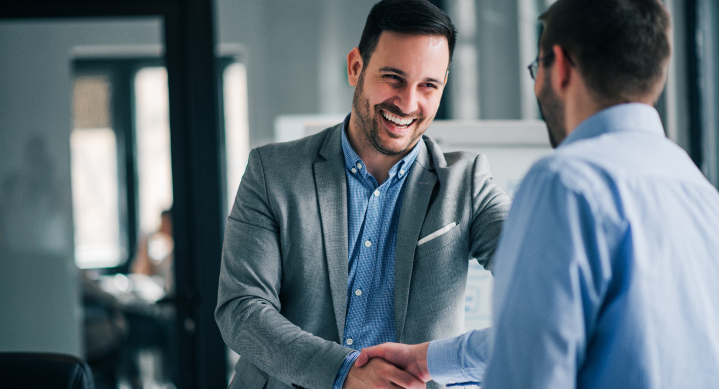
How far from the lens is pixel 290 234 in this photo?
1.35 meters

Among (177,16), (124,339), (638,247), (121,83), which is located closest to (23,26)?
(121,83)

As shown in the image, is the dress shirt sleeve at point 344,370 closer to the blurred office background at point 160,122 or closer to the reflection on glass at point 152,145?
the blurred office background at point 160,122

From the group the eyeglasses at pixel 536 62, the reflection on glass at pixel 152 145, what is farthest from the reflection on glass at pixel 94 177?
the eyeglasses at pixel 536 62

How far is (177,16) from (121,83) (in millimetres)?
541

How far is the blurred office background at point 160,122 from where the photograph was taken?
270 centimetres

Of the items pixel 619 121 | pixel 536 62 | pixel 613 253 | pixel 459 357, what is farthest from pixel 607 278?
pixel 459 357

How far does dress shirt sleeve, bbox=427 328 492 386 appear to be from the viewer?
47.1 inches

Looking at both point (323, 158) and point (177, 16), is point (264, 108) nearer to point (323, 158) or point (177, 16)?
point (177, 16)

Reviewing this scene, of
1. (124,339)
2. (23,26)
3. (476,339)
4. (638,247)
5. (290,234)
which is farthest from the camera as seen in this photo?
(124,339)

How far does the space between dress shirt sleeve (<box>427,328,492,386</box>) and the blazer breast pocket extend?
21cm

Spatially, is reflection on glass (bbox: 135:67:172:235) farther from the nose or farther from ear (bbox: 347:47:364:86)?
the nose

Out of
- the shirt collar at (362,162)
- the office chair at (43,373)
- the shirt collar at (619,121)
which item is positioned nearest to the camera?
the shirt collar at (619,121)

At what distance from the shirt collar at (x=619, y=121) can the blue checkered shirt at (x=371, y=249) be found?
67 cm

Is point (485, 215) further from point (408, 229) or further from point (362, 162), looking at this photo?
point (362, 162)
